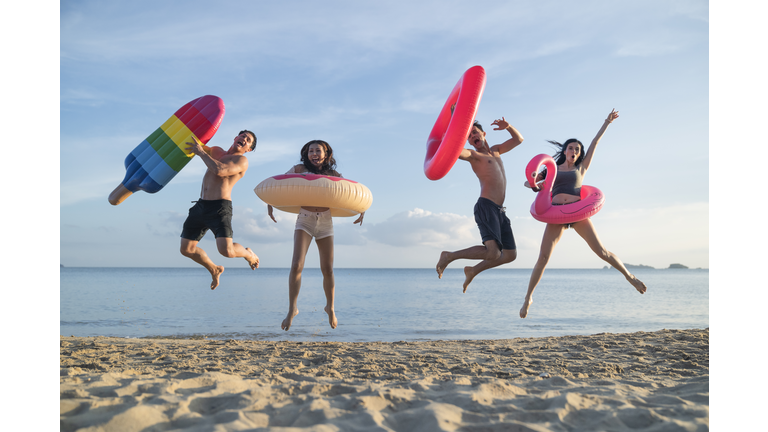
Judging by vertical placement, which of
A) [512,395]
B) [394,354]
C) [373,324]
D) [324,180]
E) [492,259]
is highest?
[324,180]

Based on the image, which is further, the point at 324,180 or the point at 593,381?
the point at 324,180

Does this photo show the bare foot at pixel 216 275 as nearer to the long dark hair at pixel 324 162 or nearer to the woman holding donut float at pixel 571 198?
the long dark hair at pixel 324 162

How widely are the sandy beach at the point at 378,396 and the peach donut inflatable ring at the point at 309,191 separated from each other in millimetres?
1535

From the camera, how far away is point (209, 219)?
16.5 feet

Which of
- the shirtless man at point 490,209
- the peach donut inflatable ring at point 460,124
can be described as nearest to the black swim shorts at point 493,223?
the shirtless man at point 490,209

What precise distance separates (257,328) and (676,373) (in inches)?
323

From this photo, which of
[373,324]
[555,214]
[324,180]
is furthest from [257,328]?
[555,214]

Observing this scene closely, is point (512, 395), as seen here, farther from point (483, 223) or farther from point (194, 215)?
point (194, 215)

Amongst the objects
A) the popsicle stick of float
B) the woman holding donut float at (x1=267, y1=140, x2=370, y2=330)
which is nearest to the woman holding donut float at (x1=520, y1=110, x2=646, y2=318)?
the woman holding donut float at (x1=267, y1=140, x2=370, y2=330)

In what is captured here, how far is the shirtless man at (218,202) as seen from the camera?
496 cm

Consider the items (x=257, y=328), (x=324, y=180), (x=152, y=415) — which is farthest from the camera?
(x=257, y=328)

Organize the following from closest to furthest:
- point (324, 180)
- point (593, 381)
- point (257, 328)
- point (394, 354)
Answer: point (593, 381) < point (324, 180) < point (394, 354) < point (257, 328)

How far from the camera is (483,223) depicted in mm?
4793

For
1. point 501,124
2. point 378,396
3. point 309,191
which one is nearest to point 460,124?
point 501,124
